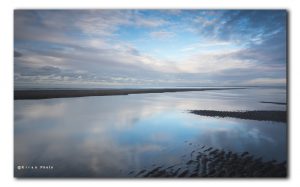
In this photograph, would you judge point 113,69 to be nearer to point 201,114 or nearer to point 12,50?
point 12,50

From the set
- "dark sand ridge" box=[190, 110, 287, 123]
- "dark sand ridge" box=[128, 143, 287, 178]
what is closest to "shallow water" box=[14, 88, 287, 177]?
"dark sand ridge" box=[128, 143, 287, 178]

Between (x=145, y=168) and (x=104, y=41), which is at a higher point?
(x=104, y=41)

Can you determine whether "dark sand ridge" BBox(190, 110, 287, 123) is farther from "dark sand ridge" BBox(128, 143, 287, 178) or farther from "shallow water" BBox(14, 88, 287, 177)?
"dark sand ridge" BBox(128, 143, 287, 178)

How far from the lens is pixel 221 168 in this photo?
3426 mm

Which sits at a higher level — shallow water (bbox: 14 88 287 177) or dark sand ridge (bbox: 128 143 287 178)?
shallow water (bbox: 14 88 287 177)

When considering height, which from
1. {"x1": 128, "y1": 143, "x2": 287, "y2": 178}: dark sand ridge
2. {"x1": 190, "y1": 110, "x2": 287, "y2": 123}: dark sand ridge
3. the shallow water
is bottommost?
{"x1": 128, "y1": 143, "x2": 287, "y2": 178}: dark sand ridge

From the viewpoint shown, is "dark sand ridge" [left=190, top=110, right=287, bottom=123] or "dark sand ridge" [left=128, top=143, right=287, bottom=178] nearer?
"dark sand ridge" [left=128, top=143, right=287, bottom=178]

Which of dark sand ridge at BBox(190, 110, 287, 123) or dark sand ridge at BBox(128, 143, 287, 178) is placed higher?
dark sand ridge at BBox(190, 110, 287, 123)

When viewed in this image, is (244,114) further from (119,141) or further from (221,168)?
(119,141)

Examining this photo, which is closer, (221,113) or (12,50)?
(12,50)

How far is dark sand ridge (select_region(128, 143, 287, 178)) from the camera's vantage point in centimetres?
340

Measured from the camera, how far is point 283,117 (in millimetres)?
3590
